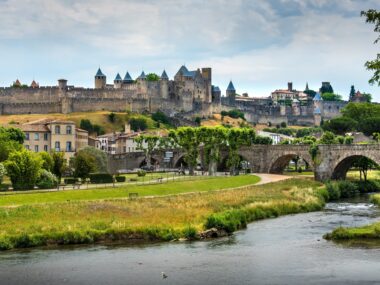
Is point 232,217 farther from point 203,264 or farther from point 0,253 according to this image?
point 0,253

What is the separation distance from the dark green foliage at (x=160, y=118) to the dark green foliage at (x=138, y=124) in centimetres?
794


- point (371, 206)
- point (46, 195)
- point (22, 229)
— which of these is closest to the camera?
point (22, 229)

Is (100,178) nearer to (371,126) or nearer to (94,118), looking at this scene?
(94,118)

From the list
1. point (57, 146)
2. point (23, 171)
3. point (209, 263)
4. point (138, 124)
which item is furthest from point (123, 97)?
point (209, 263)

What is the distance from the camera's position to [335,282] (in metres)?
33.6

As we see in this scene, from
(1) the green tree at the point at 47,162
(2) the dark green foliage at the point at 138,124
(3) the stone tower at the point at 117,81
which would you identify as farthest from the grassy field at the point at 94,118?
(1) the green tree at the point at 47,162

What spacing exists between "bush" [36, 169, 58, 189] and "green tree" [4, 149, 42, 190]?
770 mm


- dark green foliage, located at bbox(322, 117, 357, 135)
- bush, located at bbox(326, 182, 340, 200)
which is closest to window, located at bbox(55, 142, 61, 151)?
bush, located at bbox(326, 182, 340, 200)

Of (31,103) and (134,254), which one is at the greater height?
(31,103)

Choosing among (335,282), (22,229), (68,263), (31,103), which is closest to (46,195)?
(22,229)

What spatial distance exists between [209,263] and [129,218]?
12.2 m

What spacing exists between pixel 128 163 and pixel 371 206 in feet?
175

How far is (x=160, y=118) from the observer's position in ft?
517

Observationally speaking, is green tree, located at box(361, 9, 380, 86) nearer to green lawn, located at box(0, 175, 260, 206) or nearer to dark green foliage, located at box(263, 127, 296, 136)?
green lawn, located at box(0, 175, 260, 206)
